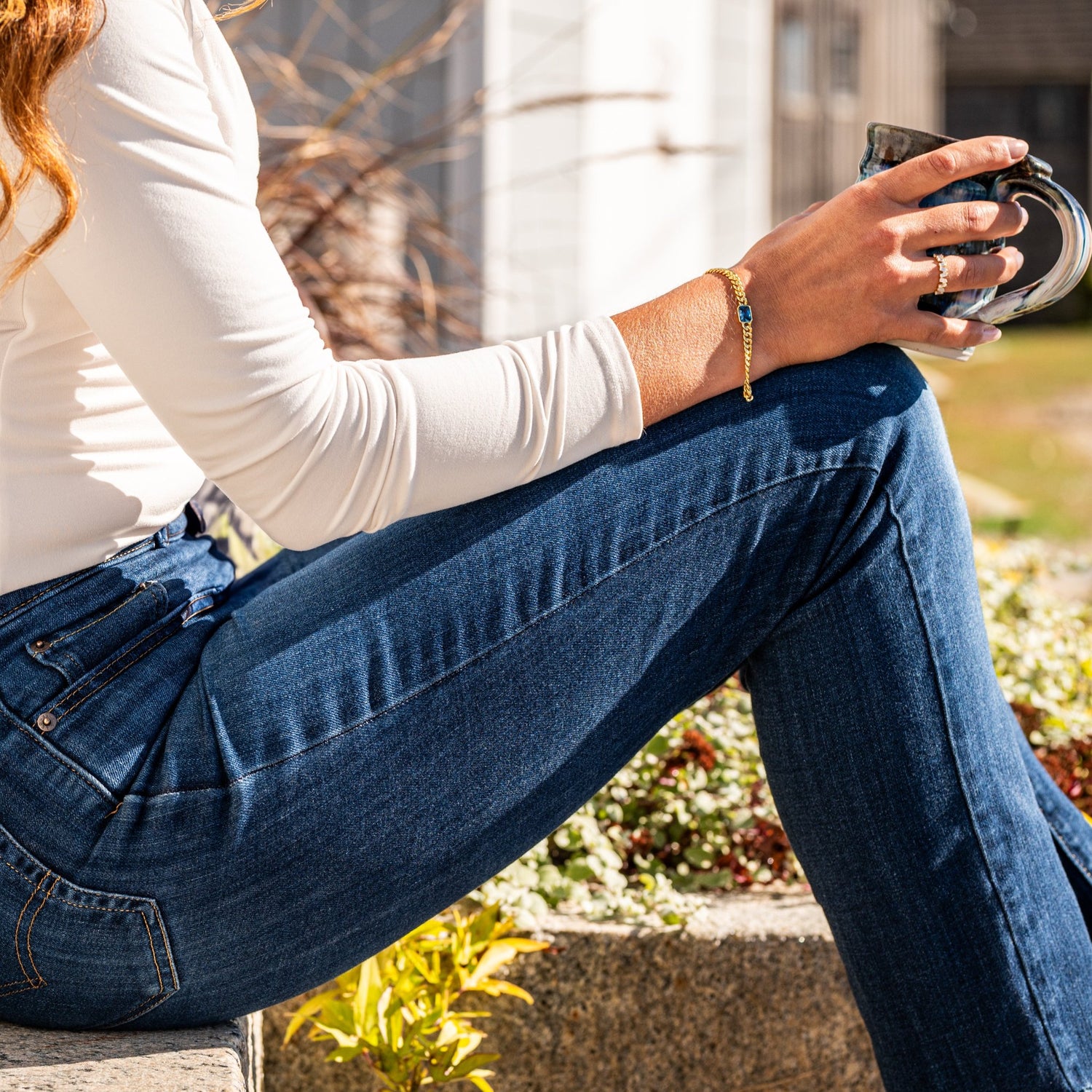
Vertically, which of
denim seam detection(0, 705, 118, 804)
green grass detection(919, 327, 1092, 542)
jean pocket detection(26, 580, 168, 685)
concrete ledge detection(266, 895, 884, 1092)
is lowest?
green grass detection(919, 327, 1092, 542)

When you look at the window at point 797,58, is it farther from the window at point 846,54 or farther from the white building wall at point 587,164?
the white building wall at point 587,164

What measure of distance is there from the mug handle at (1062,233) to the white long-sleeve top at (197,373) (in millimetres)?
356

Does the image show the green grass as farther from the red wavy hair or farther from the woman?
the red wavy hair

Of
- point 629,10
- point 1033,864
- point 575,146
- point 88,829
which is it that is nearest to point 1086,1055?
point 1033,864

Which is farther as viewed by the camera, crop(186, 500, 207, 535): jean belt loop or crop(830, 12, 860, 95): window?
crop(830, 12, 860, 95): window

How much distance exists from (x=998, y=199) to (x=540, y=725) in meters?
0.58

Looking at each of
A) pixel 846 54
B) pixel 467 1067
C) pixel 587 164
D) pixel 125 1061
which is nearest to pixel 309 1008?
pixel 467 1067

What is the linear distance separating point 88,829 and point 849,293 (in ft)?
2.39

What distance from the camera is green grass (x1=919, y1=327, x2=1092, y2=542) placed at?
260 inches

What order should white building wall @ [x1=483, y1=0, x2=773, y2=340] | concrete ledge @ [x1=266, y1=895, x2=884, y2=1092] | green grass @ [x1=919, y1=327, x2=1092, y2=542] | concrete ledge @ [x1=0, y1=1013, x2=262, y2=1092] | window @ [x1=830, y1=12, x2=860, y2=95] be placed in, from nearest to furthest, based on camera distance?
concrete ledge @ [x1=0, y1=1013, x2=262, y2=1092] < concrete ledge @ [x1=266, y1=895, x2=884, y2=1092] < white building wall @ [x1=483, y1=0, x2=773, y2=340] < green grass @ [x1=919, y1=327, x2=1092, y2=542] < window @ [x1=830, y1=12, x2=860, y2=95]

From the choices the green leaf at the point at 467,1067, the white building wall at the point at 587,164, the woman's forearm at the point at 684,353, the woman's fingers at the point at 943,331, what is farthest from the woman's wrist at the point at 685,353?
the white building wall at the point at 587,164

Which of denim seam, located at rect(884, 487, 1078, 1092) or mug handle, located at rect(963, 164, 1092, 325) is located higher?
mug handle, located at rect(963, 164, 1092, 325)

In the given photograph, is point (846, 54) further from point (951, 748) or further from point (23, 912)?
point (23, 912)

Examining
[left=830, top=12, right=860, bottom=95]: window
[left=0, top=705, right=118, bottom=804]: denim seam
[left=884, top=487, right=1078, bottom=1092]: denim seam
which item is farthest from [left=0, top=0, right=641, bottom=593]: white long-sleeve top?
[left=830, top=12, right=860, bottom=95]: window
